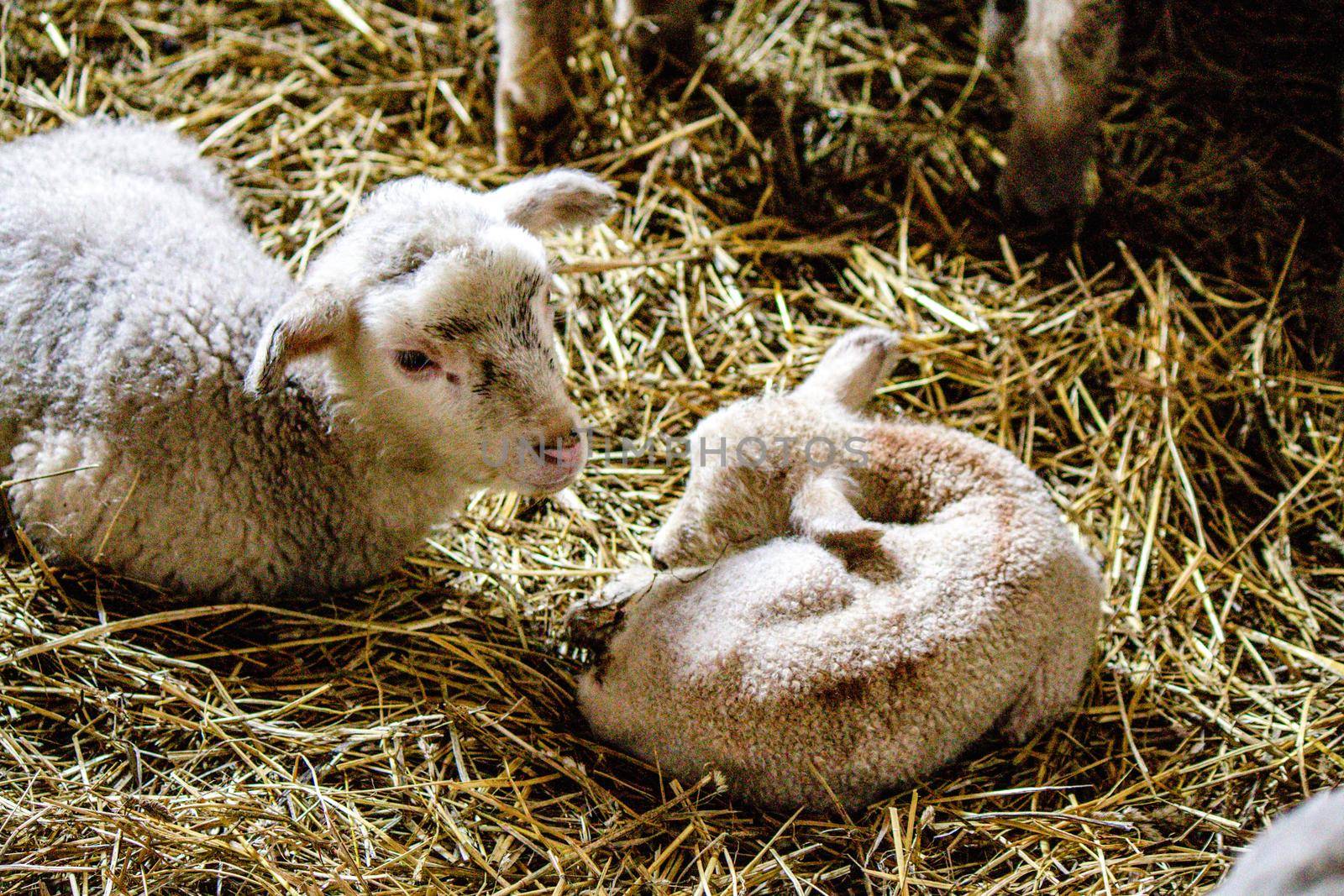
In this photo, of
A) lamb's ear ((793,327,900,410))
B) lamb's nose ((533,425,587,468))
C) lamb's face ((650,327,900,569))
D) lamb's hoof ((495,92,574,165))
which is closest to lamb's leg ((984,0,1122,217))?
lamb's ear ((793,327,900,410))

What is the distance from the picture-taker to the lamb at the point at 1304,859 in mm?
1304

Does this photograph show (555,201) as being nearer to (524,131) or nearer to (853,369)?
(853,369)

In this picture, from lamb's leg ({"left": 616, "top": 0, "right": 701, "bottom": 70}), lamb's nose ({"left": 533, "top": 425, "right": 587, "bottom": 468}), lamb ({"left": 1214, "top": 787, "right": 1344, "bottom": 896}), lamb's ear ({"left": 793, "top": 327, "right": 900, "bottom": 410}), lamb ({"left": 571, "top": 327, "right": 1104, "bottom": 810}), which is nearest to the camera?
lamb ({"left": 1214, "top": 787, "right": 1344, "bottom": 896})

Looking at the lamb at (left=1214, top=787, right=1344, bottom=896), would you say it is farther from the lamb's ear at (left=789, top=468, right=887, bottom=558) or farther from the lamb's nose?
the lamb's nose

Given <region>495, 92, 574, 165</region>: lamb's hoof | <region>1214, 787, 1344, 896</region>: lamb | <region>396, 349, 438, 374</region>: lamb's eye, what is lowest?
<region>1214, 787, 1344, 896</region>: lamb

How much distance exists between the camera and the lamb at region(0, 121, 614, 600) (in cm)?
271

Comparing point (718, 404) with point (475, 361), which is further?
point (718, 404)

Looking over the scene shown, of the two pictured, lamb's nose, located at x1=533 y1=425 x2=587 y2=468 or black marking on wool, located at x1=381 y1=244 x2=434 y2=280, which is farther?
lamb's nose, located at x1=533 y1=425 x2=587 y2=468

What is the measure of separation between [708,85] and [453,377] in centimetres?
248

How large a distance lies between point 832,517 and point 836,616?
0.91 ft

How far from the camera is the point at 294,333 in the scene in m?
2.59

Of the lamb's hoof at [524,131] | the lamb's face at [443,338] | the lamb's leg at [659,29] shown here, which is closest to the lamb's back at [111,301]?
the lamb's face at [443,338]

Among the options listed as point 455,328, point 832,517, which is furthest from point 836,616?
point 455,328

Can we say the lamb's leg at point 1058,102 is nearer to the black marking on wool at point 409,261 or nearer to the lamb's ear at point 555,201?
the lamb's ear at point 555,201
